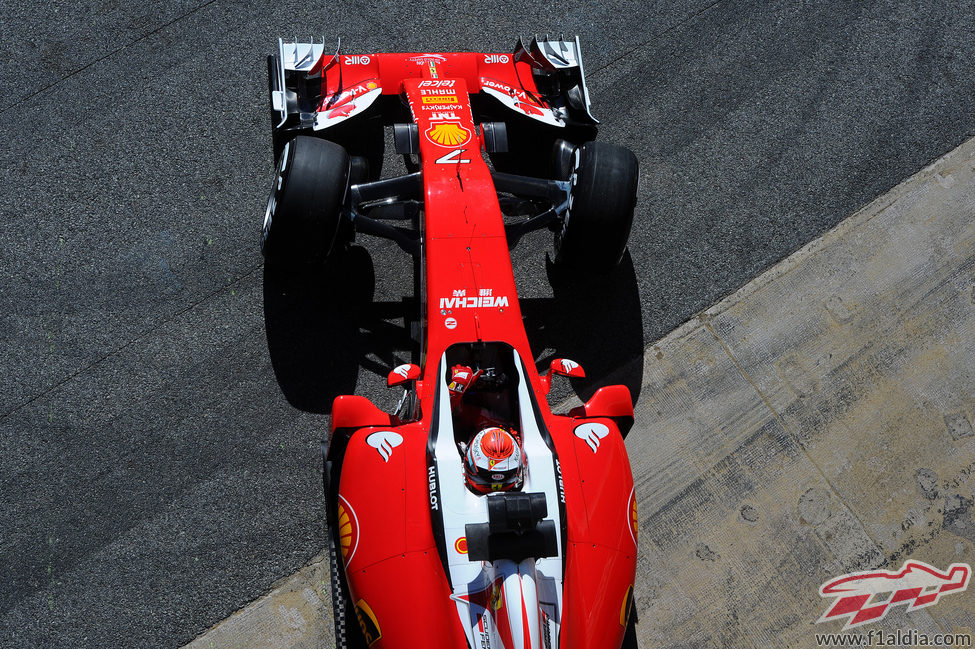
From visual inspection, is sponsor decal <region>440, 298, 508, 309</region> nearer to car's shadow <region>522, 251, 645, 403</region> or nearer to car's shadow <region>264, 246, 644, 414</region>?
car's shadow <region>264, 246, 644, 414</region>

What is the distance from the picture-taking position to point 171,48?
7.83 metres

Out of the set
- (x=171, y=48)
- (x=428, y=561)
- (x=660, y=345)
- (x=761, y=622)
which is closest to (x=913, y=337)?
(x=660, y=345)

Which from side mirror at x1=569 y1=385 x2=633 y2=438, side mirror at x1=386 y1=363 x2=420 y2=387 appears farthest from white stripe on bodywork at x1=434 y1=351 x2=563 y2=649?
side mirror at x1=569 y1=385 x2=633 y2=438

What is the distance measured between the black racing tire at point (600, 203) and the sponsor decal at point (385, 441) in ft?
7.08

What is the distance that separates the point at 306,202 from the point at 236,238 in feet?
4.20

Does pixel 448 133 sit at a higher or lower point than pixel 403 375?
higher

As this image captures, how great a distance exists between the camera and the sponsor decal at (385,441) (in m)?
5.67

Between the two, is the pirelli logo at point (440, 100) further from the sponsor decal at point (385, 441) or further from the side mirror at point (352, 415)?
the sponsor decal at point (385, 441)

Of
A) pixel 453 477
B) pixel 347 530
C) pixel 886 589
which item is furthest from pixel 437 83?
pixel 886 589

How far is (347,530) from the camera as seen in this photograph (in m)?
5.57

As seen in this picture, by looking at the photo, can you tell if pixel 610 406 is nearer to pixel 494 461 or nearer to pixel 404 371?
pixel 494 461

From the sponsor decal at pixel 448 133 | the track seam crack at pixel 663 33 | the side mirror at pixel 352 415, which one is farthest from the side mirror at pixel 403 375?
the track seam crack at pixel 663 33

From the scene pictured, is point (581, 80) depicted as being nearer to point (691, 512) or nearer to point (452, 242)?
point (452, 242)

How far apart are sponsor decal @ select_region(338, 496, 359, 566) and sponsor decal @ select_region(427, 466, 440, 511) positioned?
508 millimetres
